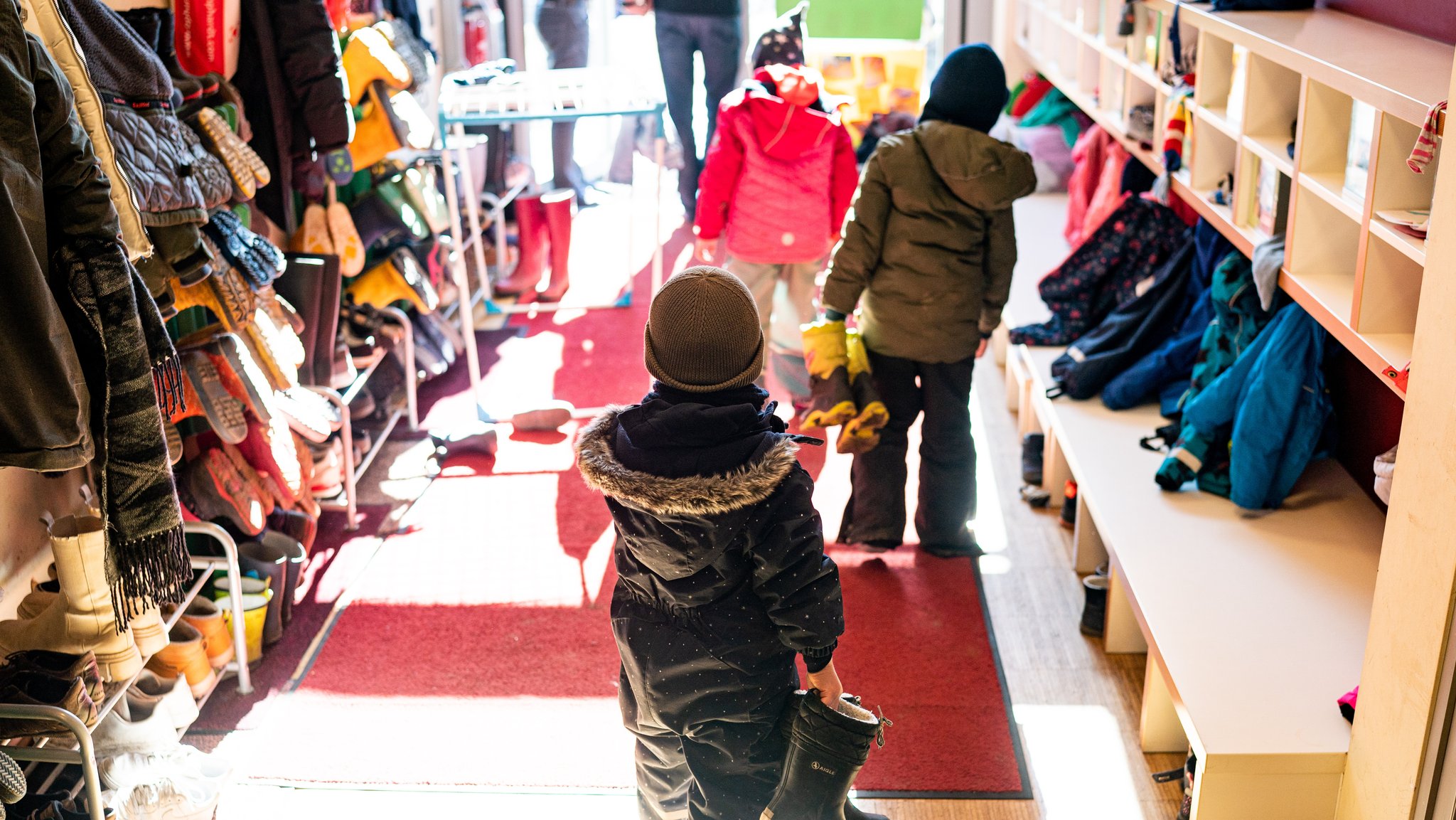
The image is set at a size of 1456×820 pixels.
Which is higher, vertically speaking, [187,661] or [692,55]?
[692,55]

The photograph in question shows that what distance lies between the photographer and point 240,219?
3.23m

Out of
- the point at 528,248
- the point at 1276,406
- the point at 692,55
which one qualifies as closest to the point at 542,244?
the point at 528,248

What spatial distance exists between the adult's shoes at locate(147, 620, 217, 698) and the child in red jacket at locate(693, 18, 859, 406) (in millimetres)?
1792

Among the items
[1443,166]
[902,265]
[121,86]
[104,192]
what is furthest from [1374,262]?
[121,86]

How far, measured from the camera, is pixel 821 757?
2.06 metres

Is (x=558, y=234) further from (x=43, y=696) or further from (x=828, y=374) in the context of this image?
(x=43, y=696)

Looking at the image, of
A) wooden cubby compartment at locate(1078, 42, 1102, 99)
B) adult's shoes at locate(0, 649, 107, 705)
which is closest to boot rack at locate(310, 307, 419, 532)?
adult's shoes at locate(0, 649, 107, 705)

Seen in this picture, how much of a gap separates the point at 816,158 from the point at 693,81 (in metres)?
2.53

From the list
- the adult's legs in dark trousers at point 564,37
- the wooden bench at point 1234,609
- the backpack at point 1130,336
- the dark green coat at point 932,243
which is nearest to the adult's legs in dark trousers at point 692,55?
the adult's legs in dark trousers at point 564,37

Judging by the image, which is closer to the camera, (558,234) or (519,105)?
(519,105)

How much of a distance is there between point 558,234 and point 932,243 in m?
2.53

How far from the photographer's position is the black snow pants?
6.82 ft

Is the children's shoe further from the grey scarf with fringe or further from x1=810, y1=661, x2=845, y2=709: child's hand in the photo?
the grey scarf with fringe

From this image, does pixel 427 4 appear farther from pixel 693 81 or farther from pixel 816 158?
pixel 816 158
